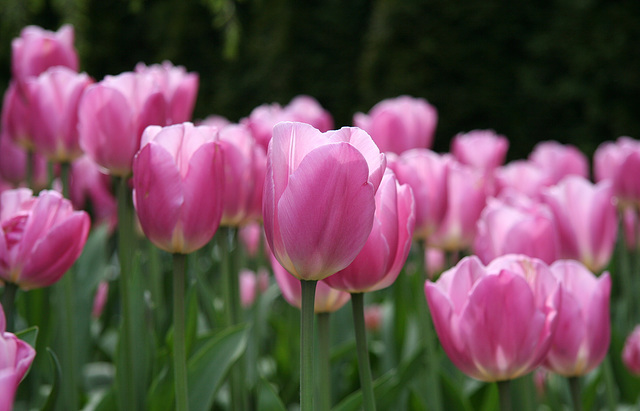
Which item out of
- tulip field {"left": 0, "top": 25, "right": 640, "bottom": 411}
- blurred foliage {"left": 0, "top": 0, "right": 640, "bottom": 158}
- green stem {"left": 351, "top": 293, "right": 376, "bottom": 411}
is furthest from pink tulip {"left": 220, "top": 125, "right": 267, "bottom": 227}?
blurred foliage {"left": 0, "top": 0, "right": 640, "bottom": 158}

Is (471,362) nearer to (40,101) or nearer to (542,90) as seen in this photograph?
(40,101)

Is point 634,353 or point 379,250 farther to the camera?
point 634,353

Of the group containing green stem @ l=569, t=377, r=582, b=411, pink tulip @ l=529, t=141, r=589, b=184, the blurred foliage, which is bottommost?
the blurred foliage

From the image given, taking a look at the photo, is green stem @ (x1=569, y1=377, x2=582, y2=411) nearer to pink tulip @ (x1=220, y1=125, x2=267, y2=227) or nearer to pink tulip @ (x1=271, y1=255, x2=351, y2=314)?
pink tulip @ (x1=271, y1=255, x2=351, y2=314)

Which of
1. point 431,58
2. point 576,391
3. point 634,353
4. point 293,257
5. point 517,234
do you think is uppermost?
point 293,257

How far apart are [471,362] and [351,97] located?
15.4ft

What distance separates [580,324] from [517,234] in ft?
0.41

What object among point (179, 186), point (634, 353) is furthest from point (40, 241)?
point (634, 353)

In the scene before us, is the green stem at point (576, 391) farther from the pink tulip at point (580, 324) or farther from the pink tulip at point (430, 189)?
the pink tulip at point (430, 189)

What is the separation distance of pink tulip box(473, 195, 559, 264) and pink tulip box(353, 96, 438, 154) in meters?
0.39

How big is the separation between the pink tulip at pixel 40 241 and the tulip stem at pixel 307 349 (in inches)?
11.3

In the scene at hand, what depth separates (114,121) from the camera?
2.40ft

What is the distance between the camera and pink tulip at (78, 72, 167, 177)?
729mm

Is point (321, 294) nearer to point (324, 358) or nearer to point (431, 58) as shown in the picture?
point (324, 358)
